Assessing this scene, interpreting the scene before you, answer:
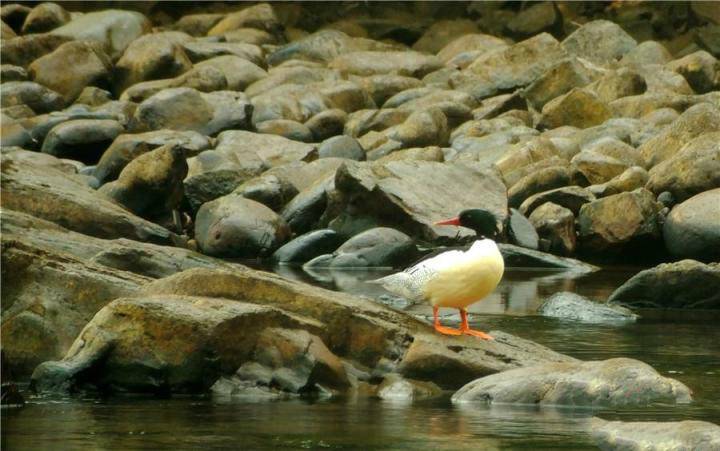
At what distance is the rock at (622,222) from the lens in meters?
23.0

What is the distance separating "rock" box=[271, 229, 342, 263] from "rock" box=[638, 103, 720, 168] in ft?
20.4

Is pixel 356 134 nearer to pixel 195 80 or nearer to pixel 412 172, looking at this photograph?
pixel 195 80

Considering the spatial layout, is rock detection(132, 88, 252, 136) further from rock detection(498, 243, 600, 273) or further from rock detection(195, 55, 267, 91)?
rock detection(498, 243, 600, 273)

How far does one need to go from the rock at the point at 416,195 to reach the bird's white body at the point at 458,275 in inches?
402

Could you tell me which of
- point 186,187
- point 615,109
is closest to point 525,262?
point 186,187

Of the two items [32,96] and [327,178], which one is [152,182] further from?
[32,96]

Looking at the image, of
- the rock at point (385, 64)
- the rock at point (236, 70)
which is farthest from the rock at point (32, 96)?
the rock at point (385, 64)

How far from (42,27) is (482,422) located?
32.3 meters

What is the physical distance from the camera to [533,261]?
22312 millimetres

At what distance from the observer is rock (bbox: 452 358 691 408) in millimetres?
10414

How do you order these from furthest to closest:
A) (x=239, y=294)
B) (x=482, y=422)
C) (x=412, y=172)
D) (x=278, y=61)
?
(x=278, y=61) < (x=412, y=172) < (x=239, y=294) < (x=482, y=422)

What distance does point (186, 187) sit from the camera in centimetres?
2548

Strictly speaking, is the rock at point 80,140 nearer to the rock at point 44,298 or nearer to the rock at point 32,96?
the rock at point 32,96

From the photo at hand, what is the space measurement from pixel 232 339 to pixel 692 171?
14.2 metres
